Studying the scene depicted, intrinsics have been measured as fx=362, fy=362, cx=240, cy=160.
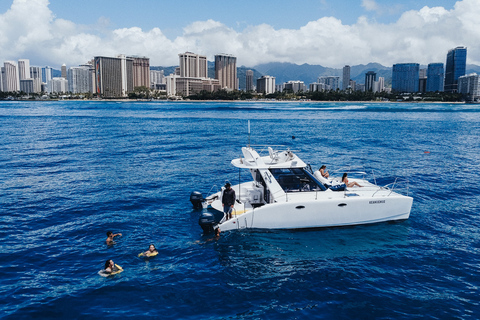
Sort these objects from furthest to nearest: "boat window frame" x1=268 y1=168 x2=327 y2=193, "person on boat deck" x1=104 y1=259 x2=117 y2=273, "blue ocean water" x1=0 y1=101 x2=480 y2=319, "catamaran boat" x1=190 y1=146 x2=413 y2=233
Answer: "boat window frame" x1=268 y1=168 x2=327 y2=193 < "catamaran boat" x1=190 y1=146 x2=413 y2=233 < "person on boat deck" x1=104 y1=259 x2=117 y2=273 < "blue ocean water" x1=0 y1=101 x2=480 y2=319

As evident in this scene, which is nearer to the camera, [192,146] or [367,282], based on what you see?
[367,282]

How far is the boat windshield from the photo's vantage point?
16312 mm

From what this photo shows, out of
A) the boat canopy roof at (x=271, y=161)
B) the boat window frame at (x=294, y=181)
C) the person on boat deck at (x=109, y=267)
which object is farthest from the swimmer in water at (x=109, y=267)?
the boat window frame at (x=294, y=181)

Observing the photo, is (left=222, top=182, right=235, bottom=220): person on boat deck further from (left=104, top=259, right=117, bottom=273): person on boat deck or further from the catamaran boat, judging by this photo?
(left=104, top=259, right=117, bottom=273): person on boat deck

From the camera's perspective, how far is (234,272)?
12586mm

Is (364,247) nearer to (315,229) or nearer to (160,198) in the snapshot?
(315,229)

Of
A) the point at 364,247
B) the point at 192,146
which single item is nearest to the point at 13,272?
the point at 364,247

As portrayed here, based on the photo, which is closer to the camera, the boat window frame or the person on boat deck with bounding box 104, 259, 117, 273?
the person on boat deck with bounding box 104, 259, 117, 273

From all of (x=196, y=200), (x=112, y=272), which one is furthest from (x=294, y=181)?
(x=112, y=272)

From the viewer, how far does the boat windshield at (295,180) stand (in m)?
16.3

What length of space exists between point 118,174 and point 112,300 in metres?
17.3

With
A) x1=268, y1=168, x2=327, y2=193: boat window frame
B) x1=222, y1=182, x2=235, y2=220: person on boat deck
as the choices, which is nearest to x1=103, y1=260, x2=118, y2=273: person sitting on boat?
x1=222, y1=182, x2=235, y2=220: person on boat deck

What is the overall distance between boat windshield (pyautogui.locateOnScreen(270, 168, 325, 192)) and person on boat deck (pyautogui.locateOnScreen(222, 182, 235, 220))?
8.31 feet

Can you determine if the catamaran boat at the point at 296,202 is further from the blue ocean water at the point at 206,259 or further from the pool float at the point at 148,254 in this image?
the pool float at the point at 148,254
